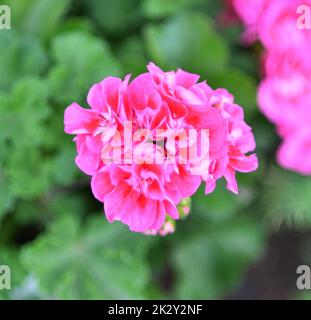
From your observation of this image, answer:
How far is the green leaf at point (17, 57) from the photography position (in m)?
0.78

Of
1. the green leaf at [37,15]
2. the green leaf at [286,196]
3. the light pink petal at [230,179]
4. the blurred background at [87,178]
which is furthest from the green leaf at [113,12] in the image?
the light pink petal at [230,179]

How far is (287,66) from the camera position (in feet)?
2.76

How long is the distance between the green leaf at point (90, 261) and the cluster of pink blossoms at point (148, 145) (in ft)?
1.16

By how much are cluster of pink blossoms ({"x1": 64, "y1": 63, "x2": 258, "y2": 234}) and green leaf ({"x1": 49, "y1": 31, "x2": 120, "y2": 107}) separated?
0.29 m

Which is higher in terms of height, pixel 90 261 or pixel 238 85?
pixel 238 85

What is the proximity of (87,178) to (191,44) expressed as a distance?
30 cm

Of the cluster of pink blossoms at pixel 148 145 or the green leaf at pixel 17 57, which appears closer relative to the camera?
the cluster of pink blossoms at pixel 148 145

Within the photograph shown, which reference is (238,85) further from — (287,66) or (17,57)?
(17,57)

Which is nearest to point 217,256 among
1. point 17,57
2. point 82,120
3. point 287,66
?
point 287,66

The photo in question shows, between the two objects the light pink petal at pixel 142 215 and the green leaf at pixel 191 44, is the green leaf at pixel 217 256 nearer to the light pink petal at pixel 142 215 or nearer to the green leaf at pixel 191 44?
the green leaf at pixel 191 44

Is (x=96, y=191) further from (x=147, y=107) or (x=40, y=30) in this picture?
(x=40, y=30)

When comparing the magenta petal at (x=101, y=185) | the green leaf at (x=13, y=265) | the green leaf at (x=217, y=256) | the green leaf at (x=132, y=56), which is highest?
the green leaf at (x=132, y=56)

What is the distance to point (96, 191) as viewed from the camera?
1.60ft
